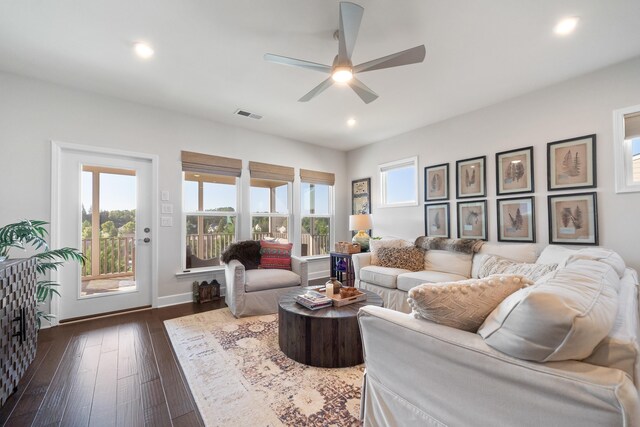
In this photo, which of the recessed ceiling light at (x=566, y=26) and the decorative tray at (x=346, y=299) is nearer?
the recessed ceiling light at (x=566, y=26)

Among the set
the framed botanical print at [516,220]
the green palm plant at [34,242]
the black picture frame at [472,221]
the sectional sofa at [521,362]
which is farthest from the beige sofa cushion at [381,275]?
the green palm plant at [34,242]

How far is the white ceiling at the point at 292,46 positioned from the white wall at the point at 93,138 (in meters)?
0.21

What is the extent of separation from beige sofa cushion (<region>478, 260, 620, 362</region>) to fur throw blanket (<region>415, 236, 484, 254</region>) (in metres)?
2.42

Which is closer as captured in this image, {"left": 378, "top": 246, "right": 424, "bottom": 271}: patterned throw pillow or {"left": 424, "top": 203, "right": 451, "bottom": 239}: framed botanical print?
{"left": 378, "top": 246, "right": 424, "bottom": 271}: patterned throw pillow

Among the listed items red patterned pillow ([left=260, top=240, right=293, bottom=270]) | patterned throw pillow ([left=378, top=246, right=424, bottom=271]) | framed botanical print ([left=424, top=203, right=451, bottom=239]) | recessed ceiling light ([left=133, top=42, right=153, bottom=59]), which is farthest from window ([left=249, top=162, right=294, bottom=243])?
framed botanical print ([left=424, top=203, right=451, bottom=239])

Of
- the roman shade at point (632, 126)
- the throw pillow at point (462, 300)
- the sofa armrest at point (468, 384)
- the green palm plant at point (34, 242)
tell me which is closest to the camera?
the sofa armrest at point (468, 384)

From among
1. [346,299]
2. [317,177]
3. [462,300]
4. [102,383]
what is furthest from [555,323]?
[317,177]

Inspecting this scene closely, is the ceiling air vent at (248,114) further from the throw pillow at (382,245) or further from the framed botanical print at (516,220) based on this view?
the framed botanical print at (516,220)

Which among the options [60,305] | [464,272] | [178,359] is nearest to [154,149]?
[60,305]

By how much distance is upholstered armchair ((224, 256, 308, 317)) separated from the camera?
3.07 metres

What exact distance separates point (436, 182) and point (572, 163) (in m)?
1.52

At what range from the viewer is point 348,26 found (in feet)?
5.81

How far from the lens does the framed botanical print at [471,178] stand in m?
3.54

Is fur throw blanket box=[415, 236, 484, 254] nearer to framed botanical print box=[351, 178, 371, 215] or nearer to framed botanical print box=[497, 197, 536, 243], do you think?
framed botanical print box=[497, 197, 536, 243]
